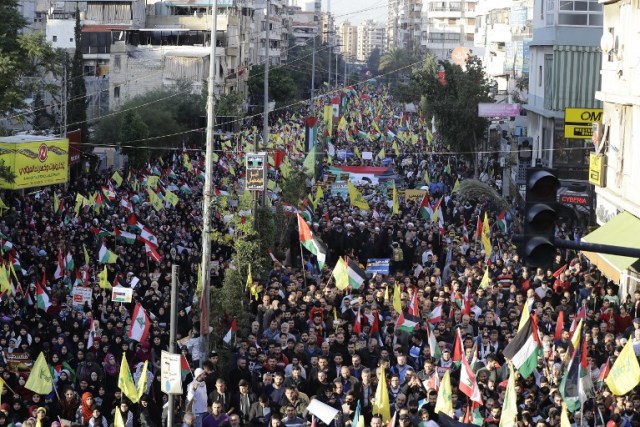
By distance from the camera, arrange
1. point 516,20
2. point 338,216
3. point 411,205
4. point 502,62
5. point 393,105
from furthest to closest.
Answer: point 393,105
point 502,62
point 516,20
point 411,205
point 338,216

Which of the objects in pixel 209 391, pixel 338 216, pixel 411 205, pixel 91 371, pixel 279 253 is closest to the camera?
pixel 209 391

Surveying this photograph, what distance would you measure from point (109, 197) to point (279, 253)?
23.0ft

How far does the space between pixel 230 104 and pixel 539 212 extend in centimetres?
5891

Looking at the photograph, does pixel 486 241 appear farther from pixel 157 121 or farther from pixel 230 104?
pixel 230 104

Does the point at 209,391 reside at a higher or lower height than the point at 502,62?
lower

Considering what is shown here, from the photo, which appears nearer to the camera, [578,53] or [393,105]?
[578,53]

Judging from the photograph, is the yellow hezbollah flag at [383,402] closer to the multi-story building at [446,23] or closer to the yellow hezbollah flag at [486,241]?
the yellow hezbollah flag at [486,241]

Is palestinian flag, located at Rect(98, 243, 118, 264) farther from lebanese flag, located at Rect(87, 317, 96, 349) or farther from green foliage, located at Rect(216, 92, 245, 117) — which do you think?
green foliage, located at Rect(216, 92, 245, 117)

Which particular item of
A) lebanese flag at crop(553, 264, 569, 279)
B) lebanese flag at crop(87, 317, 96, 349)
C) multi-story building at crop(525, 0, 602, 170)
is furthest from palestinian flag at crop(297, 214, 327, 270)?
multi-story building at crop(525, 0, 602, 170)

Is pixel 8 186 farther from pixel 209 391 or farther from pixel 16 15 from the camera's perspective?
pixel 209 391

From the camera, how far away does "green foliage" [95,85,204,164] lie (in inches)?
2009

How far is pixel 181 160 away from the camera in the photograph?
2048 inches

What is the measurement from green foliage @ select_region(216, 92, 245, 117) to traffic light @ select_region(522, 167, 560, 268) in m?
54.1

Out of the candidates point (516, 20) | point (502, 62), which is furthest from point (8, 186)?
point (502, 62)
